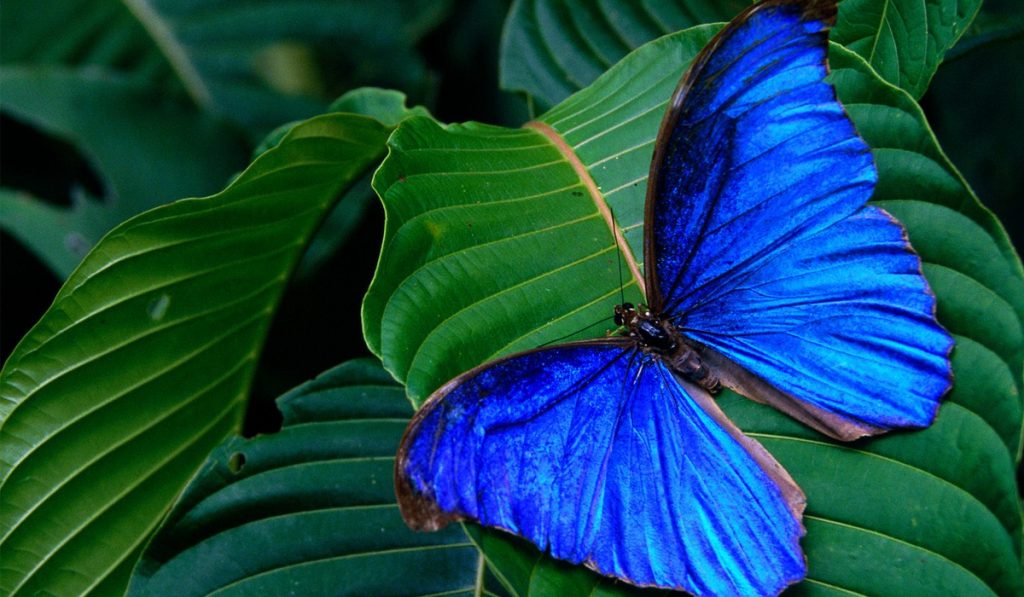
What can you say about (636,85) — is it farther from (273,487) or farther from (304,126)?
(273,487)

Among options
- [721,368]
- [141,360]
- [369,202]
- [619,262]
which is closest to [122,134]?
[369,202]

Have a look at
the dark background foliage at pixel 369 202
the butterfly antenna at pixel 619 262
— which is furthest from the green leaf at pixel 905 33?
the dark background foliage at pixel 369 202

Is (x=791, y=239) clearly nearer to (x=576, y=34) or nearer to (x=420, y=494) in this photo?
(x=420, y=494)

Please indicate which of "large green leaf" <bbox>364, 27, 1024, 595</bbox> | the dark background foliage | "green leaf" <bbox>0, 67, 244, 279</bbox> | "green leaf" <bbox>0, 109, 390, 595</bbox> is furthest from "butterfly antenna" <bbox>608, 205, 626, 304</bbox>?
"green leaf" <bbox>0, 67, 244, 279</bbox>

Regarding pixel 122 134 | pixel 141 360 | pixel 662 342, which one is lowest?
pixel 662 342

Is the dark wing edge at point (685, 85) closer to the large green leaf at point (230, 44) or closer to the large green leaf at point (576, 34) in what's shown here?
the large green leaf at point (576, 34)

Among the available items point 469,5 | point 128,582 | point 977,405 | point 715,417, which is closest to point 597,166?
point 715,417
